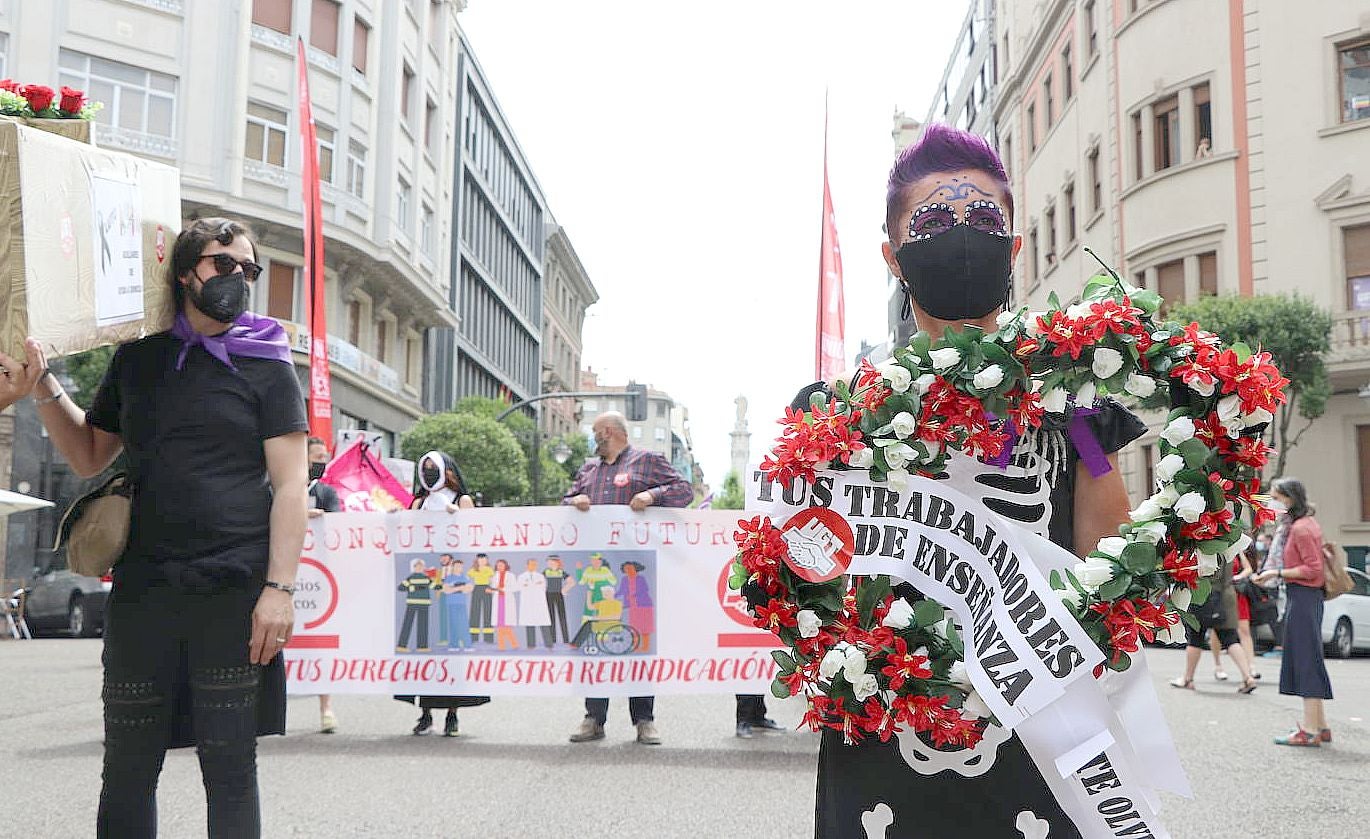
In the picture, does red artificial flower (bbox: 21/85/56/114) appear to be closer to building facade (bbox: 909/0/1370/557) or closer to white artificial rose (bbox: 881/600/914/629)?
white artificial rose (bbox: 881/600/914/629)

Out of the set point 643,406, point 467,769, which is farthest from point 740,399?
point 467,769

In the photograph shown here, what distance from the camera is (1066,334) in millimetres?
2088

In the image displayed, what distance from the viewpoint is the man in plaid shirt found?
8.21m

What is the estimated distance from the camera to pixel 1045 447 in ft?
6.99

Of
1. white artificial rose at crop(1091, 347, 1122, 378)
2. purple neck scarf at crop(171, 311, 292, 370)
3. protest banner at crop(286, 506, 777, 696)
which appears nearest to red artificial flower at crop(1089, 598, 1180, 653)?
white artificial rose at crop(1091, 347, 1122, 378)

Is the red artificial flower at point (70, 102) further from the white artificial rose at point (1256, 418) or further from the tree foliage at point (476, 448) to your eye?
the tree foliage at point (476, 448)

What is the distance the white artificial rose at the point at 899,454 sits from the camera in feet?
6.70

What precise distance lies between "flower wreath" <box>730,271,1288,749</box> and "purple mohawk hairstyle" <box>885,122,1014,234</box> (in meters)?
0.40

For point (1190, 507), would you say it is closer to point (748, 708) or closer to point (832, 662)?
point (832, 662)

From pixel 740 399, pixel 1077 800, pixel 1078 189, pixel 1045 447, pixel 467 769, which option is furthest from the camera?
pixel 740 399

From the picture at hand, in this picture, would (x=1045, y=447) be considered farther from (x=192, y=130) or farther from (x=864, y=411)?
(x=192, y=130)

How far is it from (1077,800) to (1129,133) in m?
30.0

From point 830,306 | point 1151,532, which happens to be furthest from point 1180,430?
point 830,306

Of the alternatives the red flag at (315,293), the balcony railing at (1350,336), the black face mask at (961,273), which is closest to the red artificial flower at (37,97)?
the black face mask at (961,273)
